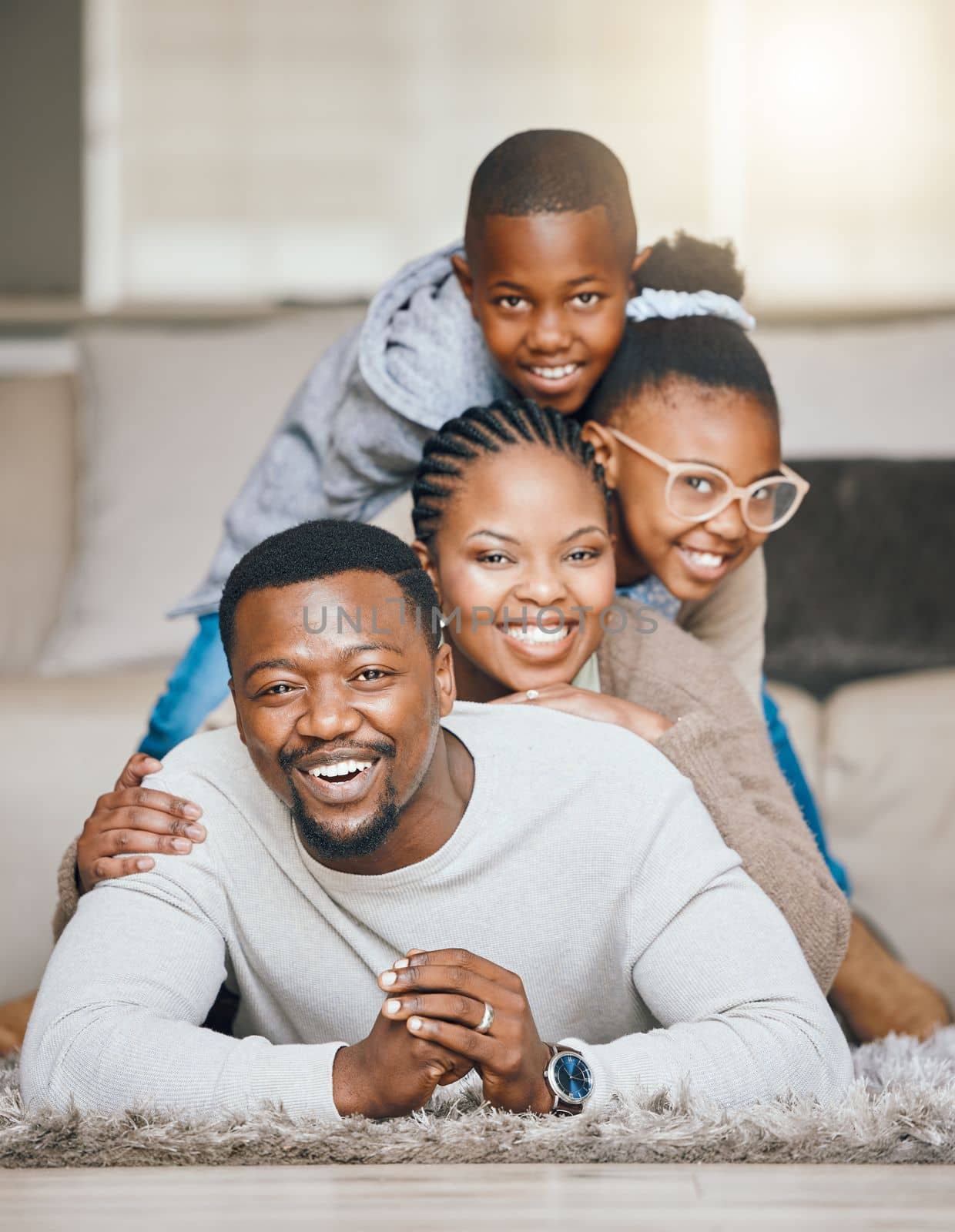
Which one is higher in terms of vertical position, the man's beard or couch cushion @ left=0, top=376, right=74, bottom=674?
couch cushion @ left=0, top=376, right=74, bottom=674

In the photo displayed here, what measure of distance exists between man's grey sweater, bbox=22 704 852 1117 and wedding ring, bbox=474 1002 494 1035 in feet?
0.34

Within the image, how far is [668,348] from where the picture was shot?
1.39 metres

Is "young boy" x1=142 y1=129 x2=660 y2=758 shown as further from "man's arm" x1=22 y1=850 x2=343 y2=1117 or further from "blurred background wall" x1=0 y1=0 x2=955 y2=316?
"blurred background wall" x1=0 y1=0 x2=955 y2=316

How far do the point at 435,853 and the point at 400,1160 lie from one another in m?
0.23

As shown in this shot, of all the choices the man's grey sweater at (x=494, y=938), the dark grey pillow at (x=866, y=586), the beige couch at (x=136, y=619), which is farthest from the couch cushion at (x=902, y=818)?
the man's grey sweater at (x=494, y=938)

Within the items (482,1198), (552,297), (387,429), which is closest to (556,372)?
(552,297)

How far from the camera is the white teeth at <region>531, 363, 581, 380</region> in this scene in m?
1.37

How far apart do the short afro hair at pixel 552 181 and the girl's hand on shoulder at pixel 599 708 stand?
0.42 m

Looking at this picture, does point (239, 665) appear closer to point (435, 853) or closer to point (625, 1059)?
point (435, 853)

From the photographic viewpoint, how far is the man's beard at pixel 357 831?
1.03m

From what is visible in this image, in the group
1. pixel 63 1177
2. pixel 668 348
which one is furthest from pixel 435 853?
pixel 668 348

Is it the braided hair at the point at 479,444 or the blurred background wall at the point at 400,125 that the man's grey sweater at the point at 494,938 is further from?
the blurred background wall at the point at 400,125

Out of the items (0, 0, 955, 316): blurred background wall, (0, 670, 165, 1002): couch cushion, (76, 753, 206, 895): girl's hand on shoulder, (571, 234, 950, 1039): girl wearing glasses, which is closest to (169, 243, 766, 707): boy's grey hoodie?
(571, 234, 950, 1039): girl wearing glasses

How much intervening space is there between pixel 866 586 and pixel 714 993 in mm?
1241
